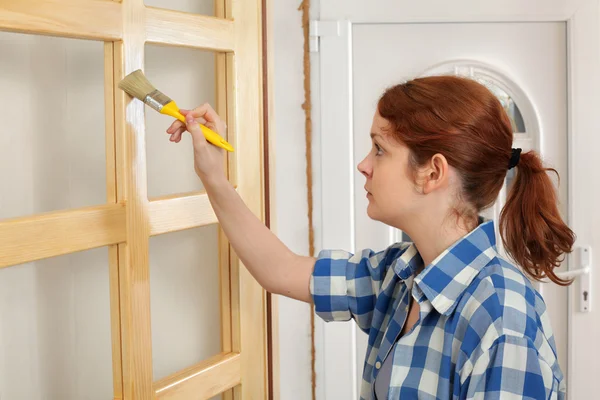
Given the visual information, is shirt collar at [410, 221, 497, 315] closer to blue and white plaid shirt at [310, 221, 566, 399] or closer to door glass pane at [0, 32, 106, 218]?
blue and white plaid shirt at [310, 221, 566, 399]

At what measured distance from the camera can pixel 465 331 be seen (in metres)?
1.14

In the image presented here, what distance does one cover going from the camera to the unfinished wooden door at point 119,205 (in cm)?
99

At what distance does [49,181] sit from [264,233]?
46cm

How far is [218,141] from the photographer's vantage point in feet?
3.92

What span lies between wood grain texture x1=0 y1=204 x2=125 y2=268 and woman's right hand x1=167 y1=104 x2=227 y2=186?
0.18 metres

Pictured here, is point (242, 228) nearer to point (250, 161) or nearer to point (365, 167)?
point (250, 161)

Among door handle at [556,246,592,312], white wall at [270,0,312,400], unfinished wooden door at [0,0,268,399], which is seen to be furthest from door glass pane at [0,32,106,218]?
door handle at [556,246,592,312]

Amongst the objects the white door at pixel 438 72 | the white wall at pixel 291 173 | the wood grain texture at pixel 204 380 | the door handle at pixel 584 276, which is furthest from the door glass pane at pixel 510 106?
the wood grain texture at pixel 204 380

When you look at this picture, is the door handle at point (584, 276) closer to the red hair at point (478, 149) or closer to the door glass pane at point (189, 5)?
the red hair at point (478, 149)

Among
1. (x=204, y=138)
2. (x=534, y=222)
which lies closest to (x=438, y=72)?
(x=534, y=222)

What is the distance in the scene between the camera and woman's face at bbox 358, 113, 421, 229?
1.26 m

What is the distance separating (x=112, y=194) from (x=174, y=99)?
0.30 metres

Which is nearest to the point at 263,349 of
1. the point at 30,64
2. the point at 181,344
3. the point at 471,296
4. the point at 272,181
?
the point at 181,344

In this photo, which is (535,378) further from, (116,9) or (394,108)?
(116,9)
